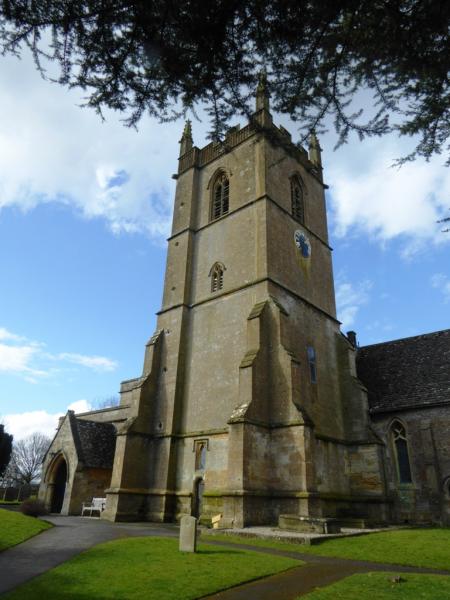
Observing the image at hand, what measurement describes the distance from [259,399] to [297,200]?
1414 cm

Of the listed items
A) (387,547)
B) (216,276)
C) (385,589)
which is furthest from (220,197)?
(385,589)

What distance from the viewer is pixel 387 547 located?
1148 centimetres

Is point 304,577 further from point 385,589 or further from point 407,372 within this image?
point 407,372

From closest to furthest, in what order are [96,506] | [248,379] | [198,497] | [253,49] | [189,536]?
[253,49], [189,536], [248,379], [198,497], [96,506]

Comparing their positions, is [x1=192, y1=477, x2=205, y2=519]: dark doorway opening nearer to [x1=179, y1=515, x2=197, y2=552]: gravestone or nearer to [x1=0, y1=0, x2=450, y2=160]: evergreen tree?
[x1=179, y1=515, x2=197, y2=552]: gravestone

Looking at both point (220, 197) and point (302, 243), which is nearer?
point (302, 243)

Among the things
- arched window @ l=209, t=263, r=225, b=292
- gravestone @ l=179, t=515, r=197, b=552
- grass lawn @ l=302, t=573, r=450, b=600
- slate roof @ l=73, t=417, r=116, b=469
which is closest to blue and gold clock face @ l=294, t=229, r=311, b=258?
arched window @ l=209, t=263, r=225, b=292

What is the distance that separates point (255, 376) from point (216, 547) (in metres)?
7.61

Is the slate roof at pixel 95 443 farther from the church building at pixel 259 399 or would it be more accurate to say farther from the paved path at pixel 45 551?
the paved path at pixel 45 551

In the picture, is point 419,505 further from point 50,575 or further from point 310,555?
point 50,575

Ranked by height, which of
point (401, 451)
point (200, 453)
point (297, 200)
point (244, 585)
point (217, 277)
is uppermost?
point (297, 200)

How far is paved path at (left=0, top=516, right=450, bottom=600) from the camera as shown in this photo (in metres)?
6.92

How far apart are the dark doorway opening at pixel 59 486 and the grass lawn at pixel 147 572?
15.8 meters

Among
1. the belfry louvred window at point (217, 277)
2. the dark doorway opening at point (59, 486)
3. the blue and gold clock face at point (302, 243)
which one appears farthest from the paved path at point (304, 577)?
the dark doorway opening at point (59, 486)
